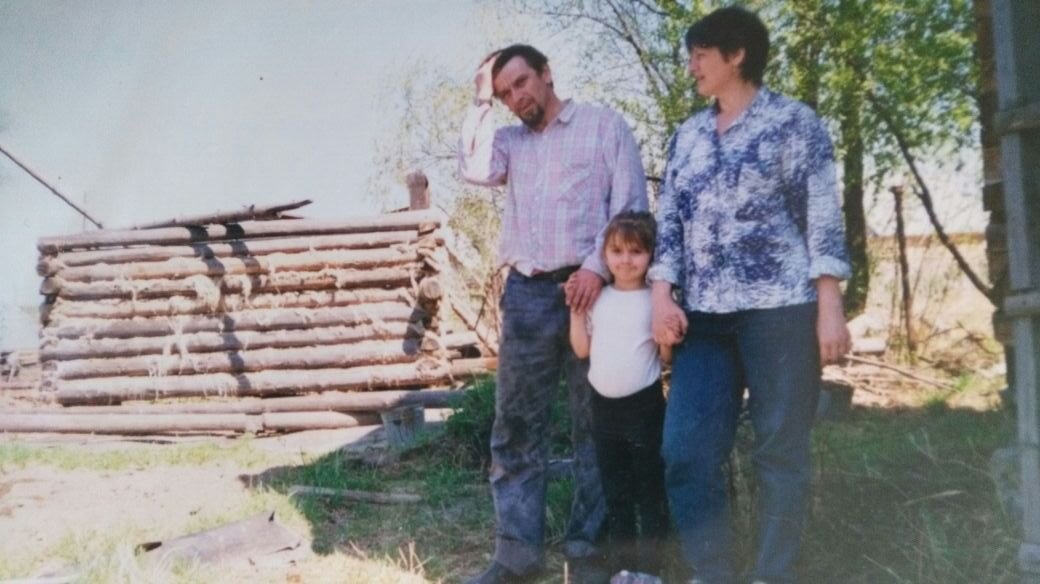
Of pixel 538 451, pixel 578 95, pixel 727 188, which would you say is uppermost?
pixel 578 95

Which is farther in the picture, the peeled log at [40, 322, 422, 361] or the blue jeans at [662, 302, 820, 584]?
the peeled log at [40, 322, 422, 361]

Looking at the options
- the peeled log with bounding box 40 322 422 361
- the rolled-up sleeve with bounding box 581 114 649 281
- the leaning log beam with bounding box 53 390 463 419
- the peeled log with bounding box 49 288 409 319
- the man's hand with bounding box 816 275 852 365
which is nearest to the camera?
the man's hand with bounding box 816 275 852 365

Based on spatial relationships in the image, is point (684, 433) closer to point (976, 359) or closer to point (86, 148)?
point (86, 148)

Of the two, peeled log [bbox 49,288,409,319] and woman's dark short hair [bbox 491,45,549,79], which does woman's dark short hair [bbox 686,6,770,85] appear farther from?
peeled log [bbox 49,288,409,319]

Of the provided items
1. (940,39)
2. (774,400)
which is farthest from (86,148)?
(940,39)

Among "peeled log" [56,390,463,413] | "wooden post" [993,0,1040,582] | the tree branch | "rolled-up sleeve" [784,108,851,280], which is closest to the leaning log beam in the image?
"peeled log" [56,390,463,413]

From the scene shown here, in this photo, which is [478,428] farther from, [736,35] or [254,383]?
[254,383]

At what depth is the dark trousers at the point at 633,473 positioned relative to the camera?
2748mm

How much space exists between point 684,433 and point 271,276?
712 centimetres

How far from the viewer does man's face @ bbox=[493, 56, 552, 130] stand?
3.06 metres

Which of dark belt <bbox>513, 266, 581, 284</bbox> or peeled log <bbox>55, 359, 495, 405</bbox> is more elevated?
dark belt <bbox>513, 266, 581, 284</bbox>

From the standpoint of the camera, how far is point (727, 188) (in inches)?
98.7

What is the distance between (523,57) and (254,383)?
656cm

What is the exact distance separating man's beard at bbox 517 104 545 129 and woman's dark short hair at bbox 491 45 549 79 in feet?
0.47
